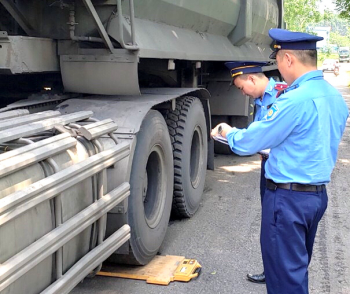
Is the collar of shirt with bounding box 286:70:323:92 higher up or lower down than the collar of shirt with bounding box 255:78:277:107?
higher up

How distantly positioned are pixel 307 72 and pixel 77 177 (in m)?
1.31

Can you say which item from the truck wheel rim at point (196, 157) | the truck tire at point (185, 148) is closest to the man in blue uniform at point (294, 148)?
the truck tire at point (185, 148)

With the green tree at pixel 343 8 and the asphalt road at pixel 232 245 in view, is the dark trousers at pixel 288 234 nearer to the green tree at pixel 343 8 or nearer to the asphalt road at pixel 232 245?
the asphalt road at pixel 232 245

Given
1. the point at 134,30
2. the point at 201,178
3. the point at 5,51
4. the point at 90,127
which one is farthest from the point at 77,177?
the point at 201,178

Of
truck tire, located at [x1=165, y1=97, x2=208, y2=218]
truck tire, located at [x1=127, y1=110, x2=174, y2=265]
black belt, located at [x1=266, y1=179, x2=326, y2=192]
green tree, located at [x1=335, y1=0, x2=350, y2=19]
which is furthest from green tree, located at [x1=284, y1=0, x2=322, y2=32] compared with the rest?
black belt, located at [x1=266, y1=179, x2=326, y2=192]

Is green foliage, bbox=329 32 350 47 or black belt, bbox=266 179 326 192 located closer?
black belt, bbox=266 179 326 192

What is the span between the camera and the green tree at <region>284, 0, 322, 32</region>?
4175cm

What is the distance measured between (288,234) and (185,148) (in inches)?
95.8

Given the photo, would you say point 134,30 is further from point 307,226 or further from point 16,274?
point 16,274

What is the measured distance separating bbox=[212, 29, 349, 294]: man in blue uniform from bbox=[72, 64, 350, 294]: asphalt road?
1127 millimetres

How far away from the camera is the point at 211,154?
7.00 m

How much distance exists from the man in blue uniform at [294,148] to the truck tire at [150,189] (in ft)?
3.65

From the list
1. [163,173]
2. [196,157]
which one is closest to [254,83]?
[163,173]

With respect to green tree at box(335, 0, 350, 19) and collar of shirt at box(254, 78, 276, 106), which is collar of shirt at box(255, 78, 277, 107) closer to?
collar of shirt at box(254, 78, 276, 106)
